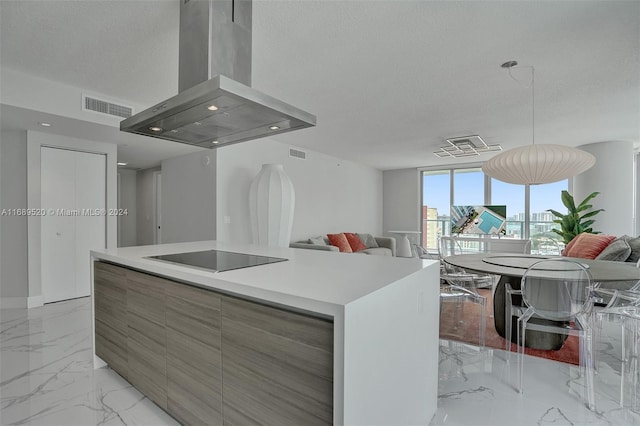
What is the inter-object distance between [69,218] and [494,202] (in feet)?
27.2

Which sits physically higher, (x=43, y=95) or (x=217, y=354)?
(x=43, y=95)

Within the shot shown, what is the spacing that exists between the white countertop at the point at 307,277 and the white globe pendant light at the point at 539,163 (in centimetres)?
196

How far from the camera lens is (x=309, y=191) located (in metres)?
6.22

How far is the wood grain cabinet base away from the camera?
1.09m

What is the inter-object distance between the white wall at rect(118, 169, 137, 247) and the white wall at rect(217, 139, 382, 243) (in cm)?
414

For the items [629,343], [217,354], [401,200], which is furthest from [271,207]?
[401,200]

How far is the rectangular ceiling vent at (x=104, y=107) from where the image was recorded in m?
3.32

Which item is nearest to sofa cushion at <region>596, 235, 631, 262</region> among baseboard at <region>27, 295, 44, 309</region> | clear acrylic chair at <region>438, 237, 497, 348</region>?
clear acrylic chair at <region>438, 237, 497, 348</region>

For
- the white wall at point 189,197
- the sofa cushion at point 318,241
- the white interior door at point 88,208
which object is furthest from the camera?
the sofa cushion at point 318,241

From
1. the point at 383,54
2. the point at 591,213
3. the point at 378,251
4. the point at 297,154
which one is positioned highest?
the point at 383,54

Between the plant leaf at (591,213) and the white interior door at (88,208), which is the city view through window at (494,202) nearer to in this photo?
the plant leaf at (591,213)

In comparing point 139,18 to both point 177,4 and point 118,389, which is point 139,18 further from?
point 118,389

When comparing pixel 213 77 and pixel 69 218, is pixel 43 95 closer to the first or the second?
pixel 69 218

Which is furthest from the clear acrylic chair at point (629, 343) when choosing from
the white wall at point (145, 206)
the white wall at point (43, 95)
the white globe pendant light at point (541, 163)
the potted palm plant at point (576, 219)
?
the white wall at point (145, 206)
